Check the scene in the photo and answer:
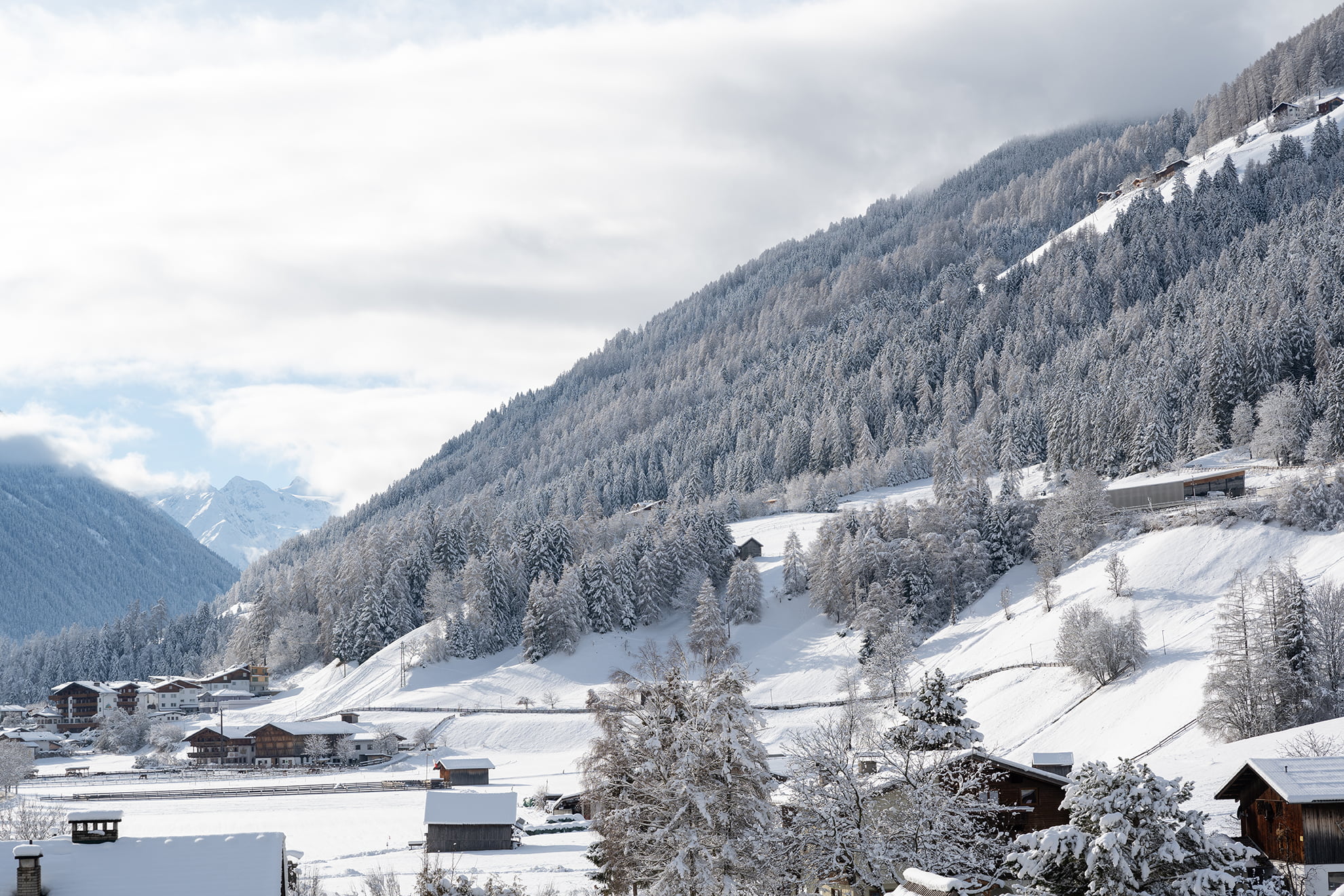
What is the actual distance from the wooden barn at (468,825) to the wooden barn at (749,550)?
2914 inches

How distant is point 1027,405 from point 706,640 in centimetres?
7455

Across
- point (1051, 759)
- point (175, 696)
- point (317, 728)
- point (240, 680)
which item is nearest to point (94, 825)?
point (1051, 759)

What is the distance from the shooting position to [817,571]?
405ft

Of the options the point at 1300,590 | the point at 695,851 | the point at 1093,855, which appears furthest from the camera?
the point at 1300,590

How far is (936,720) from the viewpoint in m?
42.4

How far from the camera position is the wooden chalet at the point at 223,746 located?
4582 inches

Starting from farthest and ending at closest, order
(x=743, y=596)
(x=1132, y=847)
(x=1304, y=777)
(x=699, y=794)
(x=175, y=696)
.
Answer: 1. (x=175, y=696)
2. (x=743, y=596)
3. (x=1304, y=777)
4. (x=699, y=794)
5. (x=1132, y=847)

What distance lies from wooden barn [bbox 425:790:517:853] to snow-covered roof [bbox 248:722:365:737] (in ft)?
151

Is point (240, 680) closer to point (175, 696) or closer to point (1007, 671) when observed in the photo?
point (175, 696)

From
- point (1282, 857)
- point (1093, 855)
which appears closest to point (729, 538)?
point (1282, 857)

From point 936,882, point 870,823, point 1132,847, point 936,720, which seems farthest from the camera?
point 936,720

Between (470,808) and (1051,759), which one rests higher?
(1051,759)

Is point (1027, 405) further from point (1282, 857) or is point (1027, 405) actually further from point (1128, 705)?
point (1282, 857)

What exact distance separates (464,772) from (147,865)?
6628 centimetres
